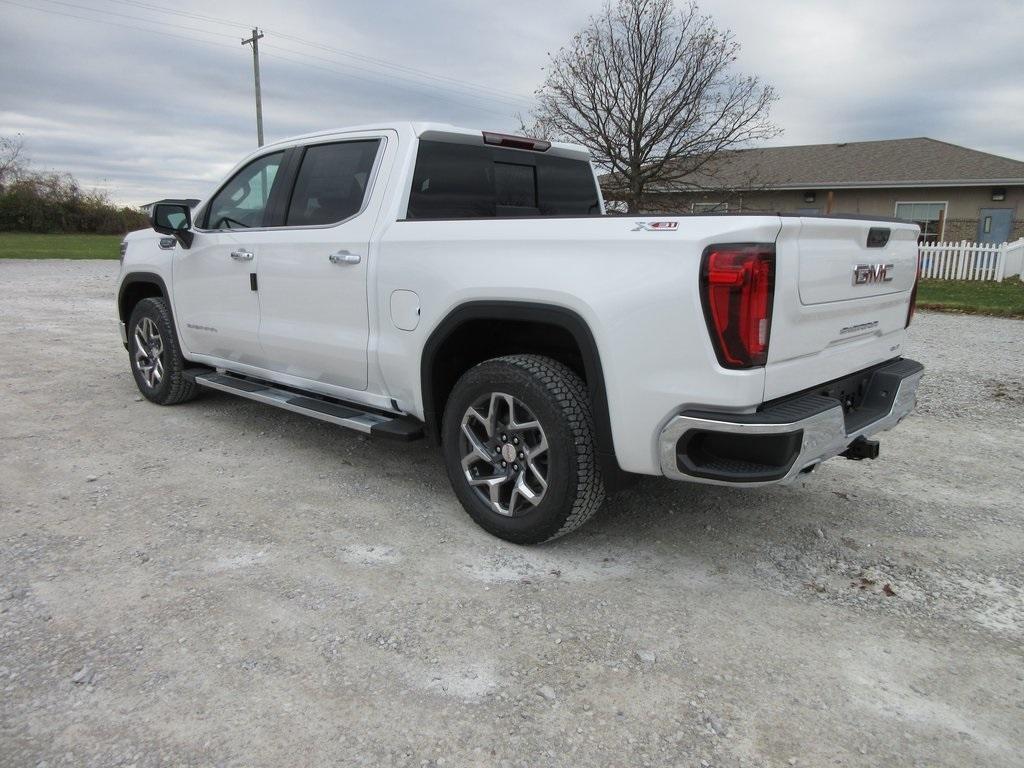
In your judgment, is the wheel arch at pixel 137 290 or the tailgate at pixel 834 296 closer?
the tailgate at pixel 834 296

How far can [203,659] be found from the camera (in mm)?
2605

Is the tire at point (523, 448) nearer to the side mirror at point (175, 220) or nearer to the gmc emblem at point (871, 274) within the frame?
the gmc emblem at point (871, 274)

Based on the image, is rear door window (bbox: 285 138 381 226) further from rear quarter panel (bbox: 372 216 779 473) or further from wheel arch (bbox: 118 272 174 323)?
wheel arch (bbox: 118 272 174 323)

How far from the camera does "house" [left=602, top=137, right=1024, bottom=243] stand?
2294 centimetres

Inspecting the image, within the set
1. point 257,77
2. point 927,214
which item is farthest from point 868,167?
point 257,77

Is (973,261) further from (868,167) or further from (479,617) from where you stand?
(479,617)

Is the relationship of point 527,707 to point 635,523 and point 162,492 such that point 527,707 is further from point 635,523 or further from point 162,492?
point 162,492

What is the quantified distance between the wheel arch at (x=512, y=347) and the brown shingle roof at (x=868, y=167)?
19.8 m

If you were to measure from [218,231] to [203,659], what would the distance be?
10.5 feet

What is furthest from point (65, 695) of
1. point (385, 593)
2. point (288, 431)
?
point (288, 431)

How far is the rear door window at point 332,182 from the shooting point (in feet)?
13.6

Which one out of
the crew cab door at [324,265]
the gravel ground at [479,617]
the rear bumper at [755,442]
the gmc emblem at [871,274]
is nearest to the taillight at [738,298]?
the rear bumper at [755,442]

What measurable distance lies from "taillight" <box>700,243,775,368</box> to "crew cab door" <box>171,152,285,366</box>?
9.90ft

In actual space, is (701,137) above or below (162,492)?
above
